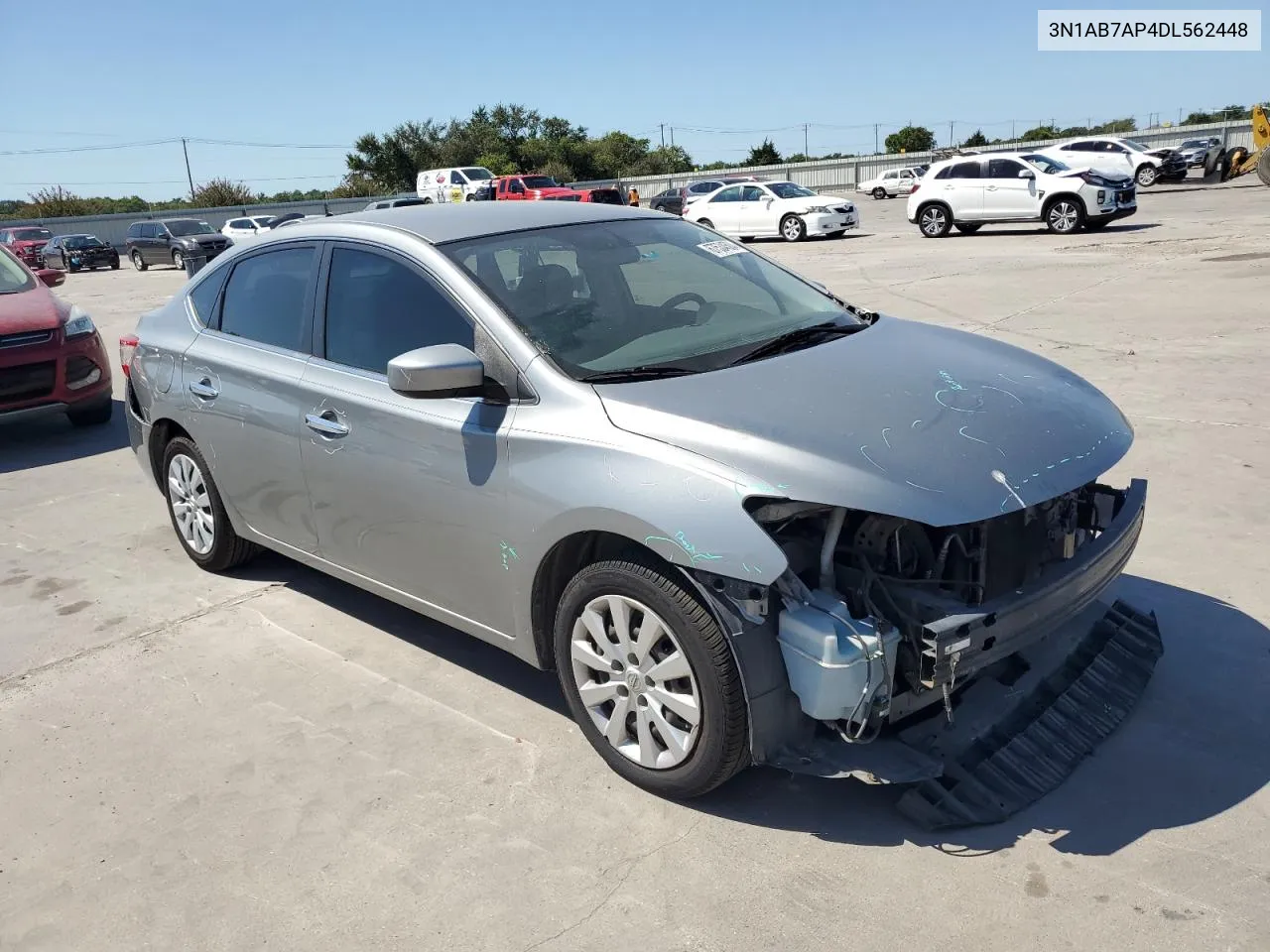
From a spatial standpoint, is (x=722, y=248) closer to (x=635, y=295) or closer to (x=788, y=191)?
(x=635, y=295)

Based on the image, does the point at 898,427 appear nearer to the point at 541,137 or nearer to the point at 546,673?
the point at 546,673

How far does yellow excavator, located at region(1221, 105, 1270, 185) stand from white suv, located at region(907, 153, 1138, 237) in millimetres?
10078

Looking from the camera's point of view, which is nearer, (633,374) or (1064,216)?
(633,374)

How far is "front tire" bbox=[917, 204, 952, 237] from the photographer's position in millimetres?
23406

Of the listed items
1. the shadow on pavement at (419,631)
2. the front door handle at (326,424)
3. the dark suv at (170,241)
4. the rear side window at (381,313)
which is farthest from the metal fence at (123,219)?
the front door handle at (326,424)

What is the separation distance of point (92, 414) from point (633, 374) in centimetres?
737

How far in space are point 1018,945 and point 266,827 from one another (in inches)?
86.7

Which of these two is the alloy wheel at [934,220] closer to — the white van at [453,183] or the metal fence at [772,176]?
the white van at [453,183]

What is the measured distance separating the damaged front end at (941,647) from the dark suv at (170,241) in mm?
34136

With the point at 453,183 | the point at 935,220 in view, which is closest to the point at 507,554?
the point at 935,220

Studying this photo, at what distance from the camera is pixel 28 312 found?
8.44 meters

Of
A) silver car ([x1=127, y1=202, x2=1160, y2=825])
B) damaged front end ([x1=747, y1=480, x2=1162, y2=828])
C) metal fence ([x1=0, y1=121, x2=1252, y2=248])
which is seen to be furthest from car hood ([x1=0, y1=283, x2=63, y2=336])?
metal fence ([x1=0, y1=121, x2=1252, y2=248])

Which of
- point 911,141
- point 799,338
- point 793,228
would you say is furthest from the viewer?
point 911,141

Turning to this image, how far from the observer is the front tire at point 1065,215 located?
21.2m
